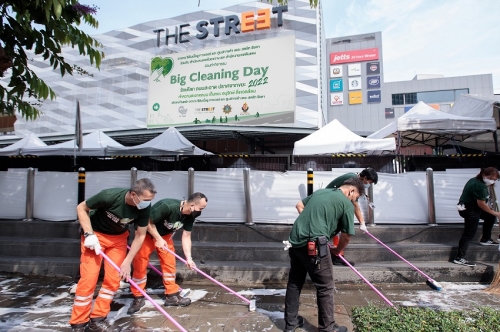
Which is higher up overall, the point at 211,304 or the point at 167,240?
the point at 167,240

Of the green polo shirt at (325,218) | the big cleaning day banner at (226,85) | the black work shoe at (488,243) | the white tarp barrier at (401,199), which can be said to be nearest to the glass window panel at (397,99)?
the big cleaning day banner at (226,85)

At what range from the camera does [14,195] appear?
7.07 meters

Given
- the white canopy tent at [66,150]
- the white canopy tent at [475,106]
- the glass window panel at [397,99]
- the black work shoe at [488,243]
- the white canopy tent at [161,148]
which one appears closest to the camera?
the black work shoe at [488,243]

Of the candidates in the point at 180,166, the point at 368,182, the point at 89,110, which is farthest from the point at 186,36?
the point at 368,182

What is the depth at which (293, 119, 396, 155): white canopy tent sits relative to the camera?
31.2 ft

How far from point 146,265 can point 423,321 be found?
3.22m

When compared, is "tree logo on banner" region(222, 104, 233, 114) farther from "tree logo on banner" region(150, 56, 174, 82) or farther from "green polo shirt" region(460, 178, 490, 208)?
"green polo shirt" region(460, 178, 490, 208)

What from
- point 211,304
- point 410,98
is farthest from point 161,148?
point 410,98

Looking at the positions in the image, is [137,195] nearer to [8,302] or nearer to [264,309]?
[264,309]

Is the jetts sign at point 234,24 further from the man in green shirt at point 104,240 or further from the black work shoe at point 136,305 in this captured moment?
the black work shoe at point 136,305

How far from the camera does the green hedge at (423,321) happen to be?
2.18 metres

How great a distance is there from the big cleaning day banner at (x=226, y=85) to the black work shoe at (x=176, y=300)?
1242cm

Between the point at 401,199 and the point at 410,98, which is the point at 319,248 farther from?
the point at 410,98

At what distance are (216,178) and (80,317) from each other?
3.90 metres
